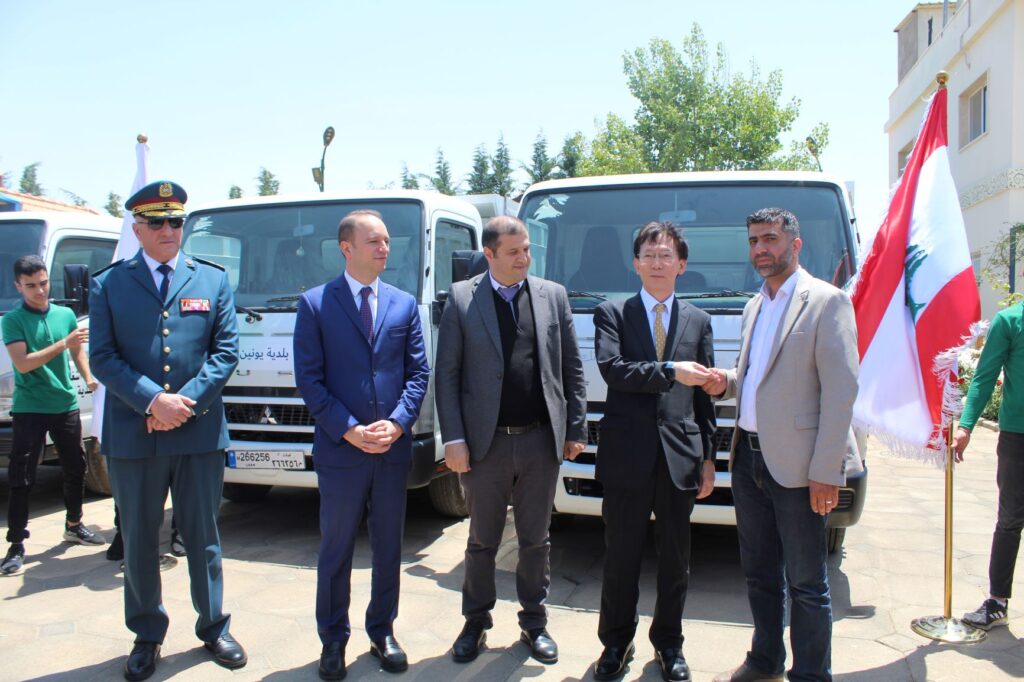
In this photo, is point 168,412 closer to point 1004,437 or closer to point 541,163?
point 1004,437

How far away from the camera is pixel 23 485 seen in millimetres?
5266

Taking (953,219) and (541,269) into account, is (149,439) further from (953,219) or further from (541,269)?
(953,219)

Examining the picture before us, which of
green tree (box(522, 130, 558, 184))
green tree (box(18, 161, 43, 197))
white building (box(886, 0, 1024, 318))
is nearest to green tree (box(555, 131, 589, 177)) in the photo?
green tree (box(522, 130, 558, 184))

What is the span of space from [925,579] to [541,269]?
3.08 m

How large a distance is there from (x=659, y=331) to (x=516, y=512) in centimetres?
110

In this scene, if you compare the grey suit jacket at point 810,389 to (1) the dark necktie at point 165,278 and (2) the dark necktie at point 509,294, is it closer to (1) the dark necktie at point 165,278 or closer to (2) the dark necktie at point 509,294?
(2) the dark necktie at point 509,294

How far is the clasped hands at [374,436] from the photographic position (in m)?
3.51

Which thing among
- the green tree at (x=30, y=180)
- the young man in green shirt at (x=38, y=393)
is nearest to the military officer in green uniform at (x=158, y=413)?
the young man in green shirt at (x=38, y=393)

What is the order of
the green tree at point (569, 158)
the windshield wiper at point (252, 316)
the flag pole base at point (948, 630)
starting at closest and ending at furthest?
the flag pole base at point (948, 630) < the windshield wiper at point (252, 316) < the green tree at point (569, 158)

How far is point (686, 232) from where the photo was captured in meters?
5.04

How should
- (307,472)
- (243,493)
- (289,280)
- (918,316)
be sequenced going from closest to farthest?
(918,316) < (307,472) < (289,280) < (243,493)

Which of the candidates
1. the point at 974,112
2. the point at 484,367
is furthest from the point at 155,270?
the point at 974,112

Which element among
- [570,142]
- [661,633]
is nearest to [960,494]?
[661,633]

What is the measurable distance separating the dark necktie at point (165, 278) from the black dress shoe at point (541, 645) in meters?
2.34
